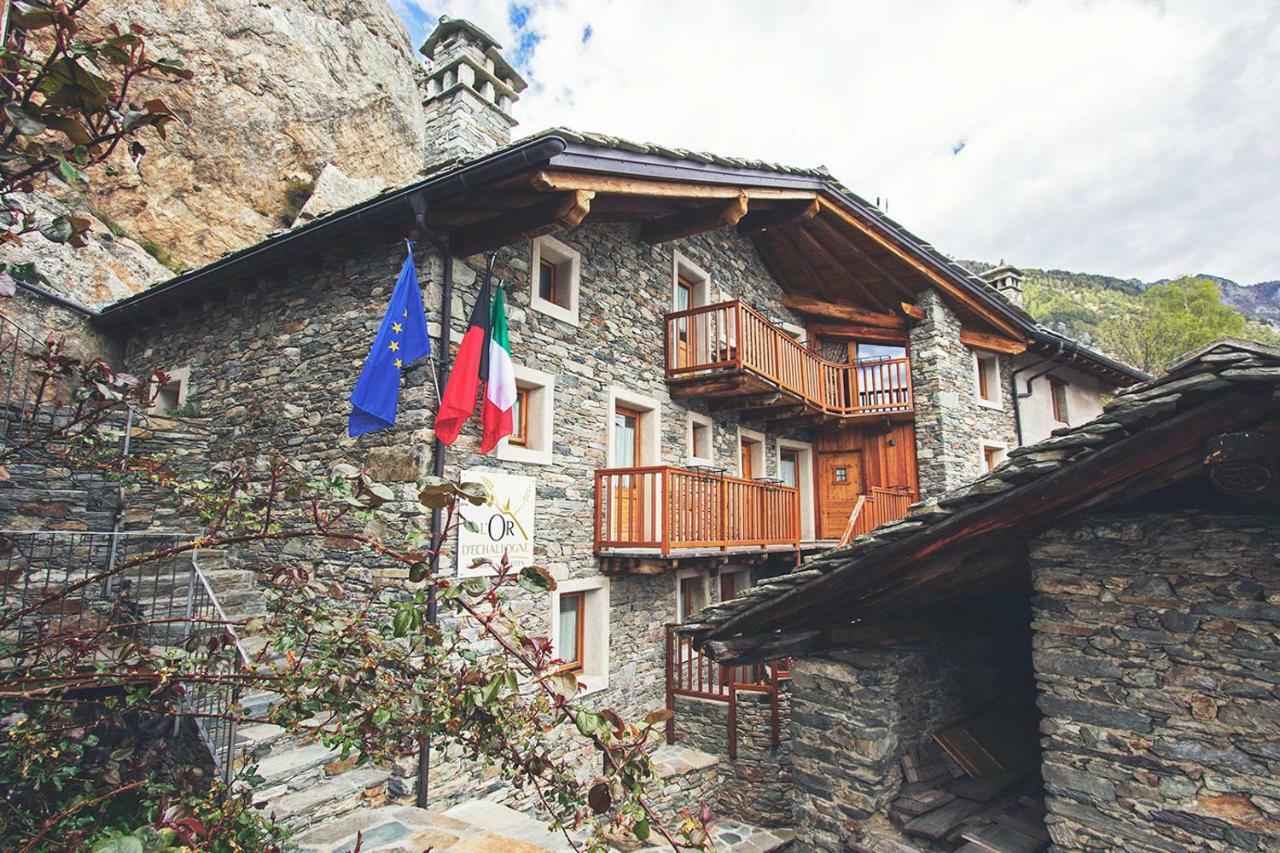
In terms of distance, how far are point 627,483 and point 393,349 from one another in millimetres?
3542

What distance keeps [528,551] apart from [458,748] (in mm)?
1996

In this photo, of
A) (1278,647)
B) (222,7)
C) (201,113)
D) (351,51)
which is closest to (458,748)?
(1278,647)

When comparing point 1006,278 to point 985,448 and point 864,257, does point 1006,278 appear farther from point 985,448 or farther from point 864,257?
point 864,257

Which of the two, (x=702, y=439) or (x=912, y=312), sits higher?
(x=912, y=312)

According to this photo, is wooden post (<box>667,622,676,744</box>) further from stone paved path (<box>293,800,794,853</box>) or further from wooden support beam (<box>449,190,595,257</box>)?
wooden support beam (<box>449,190,595,257</box>)

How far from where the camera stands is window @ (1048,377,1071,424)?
16188 mm

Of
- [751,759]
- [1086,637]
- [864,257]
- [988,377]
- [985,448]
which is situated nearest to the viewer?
→ [1086,637]

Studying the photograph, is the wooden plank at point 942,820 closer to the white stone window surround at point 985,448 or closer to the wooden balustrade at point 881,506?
the wooden balustrade at point 881,506

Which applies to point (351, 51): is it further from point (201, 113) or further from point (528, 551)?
point (528, 551)

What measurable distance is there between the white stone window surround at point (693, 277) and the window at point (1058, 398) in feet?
35.1

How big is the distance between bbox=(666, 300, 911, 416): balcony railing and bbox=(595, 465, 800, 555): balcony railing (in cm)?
192

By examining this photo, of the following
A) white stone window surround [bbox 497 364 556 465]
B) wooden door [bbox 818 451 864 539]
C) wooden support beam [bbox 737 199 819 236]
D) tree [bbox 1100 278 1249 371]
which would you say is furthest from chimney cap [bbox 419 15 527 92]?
tree [bbox 1100 278 1249 371]

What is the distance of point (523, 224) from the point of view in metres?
6.36

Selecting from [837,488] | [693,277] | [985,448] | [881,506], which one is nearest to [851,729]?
[881,506]
